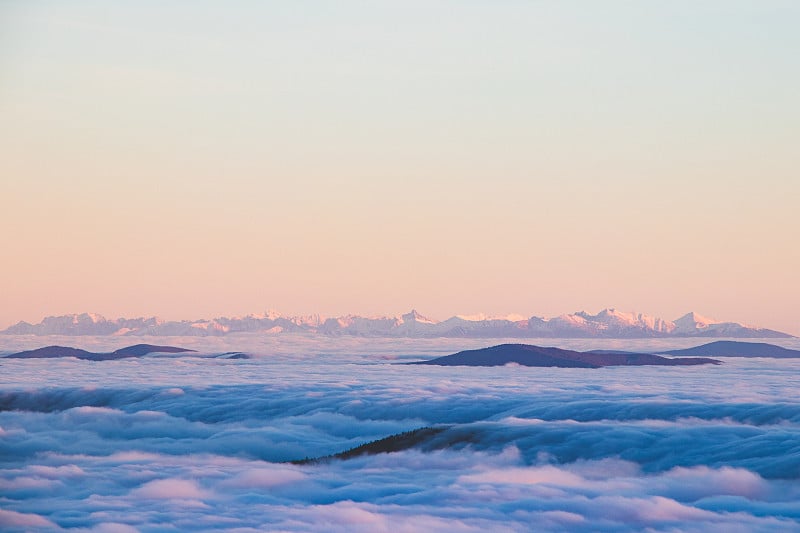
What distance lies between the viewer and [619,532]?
286 ft

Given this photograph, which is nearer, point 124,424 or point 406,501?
point 406,501

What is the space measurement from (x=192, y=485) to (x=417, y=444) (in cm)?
4218

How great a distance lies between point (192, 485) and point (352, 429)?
52020 mm

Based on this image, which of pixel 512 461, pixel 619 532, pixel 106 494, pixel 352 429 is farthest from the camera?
pixel 352 429

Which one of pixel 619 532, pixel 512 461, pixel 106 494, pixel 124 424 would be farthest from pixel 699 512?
pixel 124 424

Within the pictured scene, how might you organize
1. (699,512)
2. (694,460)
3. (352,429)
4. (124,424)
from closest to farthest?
(699,512), (694,460), (352,429), (124,424)

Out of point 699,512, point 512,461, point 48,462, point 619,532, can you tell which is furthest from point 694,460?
point 48,462

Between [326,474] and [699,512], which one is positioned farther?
[326,474]

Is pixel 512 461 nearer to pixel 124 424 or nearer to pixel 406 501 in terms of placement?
pixel 406 501

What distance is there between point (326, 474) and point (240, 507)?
1351 inches

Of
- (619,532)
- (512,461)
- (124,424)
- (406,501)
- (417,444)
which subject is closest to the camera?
(619,532)

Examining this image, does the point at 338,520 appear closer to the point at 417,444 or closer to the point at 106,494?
the point at 106,494

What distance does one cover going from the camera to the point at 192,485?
12375 cm

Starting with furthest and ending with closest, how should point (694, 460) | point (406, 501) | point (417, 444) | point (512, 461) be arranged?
1. point (417, 444)
2. point (512, 461)
3. point (694, 460)
4. point (406, 501)
